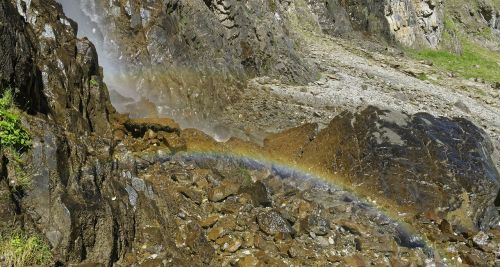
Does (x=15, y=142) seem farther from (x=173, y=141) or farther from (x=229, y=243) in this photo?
(x=173, y=141)

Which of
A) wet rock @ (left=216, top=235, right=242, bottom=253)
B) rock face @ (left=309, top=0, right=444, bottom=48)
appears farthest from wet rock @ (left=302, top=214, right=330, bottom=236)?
rock face @ (left=309, top=0, right=444, bottom=48)

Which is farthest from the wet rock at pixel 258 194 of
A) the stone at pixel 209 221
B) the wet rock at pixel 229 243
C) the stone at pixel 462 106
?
the stone at pixel 462 106

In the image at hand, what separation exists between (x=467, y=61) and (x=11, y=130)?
50439 millimetres

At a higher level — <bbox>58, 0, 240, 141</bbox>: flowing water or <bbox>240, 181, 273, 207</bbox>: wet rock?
<bbox>58, 0, 240, 141</bbox>: flowing water

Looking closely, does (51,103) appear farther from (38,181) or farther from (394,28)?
(394,28)

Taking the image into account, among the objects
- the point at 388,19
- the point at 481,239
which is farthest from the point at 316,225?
the point at 388,19

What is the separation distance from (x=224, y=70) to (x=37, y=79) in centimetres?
1196

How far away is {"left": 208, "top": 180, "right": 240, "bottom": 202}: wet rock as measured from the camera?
34.7 ft

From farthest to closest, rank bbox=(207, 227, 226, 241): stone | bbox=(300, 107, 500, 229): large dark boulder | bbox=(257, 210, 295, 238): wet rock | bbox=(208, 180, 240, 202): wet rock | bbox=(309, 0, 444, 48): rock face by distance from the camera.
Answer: bbox=(309, 0, 444, 48): rock face
bbox=(300, 107, 500, 229): large dark boulder
bbox=(208, 180, 240, 202): wet rock
bbox=(257, 210, 295, 238): wet rock
bbox=(207, 227, 226, 241): stone

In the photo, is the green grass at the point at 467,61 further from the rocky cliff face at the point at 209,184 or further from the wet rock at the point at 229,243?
the wet rock at the point at 229,243

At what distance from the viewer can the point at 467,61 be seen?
166ft

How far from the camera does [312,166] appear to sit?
14.8 m

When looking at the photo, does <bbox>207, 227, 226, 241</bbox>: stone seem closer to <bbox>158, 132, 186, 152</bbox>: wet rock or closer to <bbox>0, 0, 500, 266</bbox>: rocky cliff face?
<bbox>0, 0, 500, 266</bbox>: rocky cliff face

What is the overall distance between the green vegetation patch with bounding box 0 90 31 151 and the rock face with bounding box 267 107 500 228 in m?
8.59
